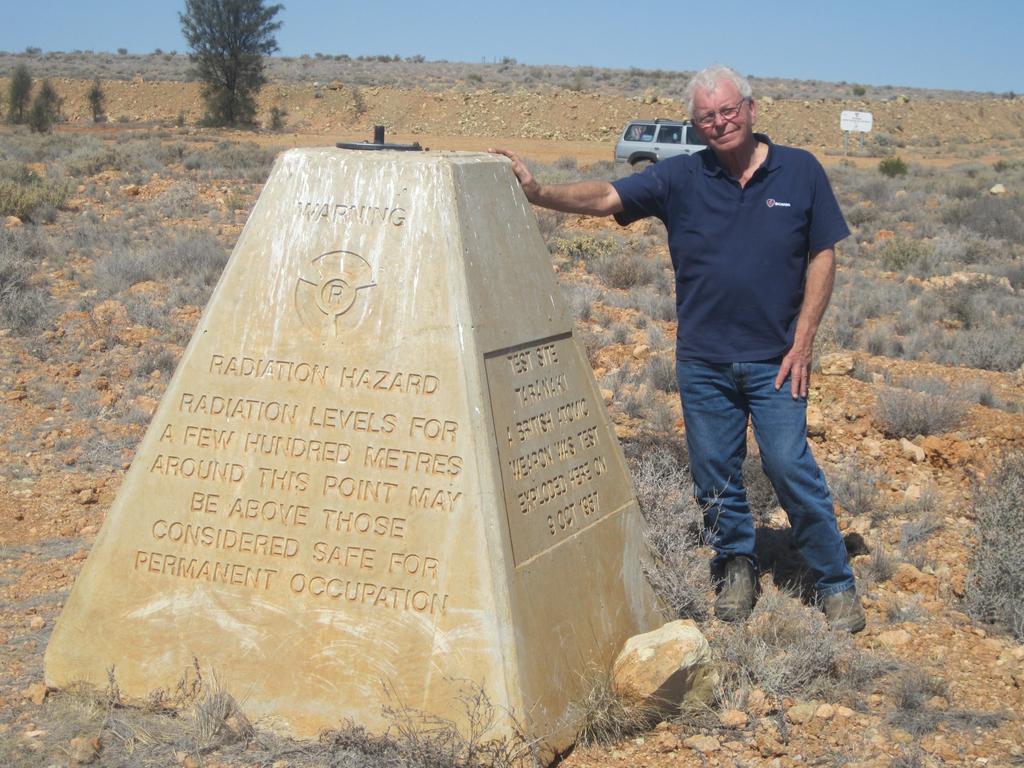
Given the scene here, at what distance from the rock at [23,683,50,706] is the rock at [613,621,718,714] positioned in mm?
1791

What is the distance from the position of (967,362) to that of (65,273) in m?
8.51

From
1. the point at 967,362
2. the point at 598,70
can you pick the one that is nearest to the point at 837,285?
the point at 967,362

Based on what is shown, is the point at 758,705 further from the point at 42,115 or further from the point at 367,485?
the point at 42,115

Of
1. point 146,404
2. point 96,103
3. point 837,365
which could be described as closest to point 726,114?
point 146,404

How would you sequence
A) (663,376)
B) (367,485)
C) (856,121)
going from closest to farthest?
1. (367,485)
2. (663,376)
3. (856,121)

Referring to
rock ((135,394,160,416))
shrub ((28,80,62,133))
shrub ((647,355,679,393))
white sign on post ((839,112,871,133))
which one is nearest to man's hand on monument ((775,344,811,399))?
shrub ((647,355,679,393))

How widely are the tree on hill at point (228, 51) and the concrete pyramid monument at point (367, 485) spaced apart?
38.3m

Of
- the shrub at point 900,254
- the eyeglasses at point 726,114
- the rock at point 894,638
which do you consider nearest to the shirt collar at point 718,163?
the eyeglasses at point 726,114

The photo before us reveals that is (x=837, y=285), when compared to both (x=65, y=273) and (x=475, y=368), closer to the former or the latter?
(x=65, y=273)

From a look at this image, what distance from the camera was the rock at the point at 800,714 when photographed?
3.35 meters

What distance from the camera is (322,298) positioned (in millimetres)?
3258

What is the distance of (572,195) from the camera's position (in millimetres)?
3881

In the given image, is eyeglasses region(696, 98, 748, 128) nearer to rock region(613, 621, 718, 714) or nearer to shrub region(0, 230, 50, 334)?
rock region(613, 621, 718, 714)

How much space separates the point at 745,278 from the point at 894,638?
4.76 feet
